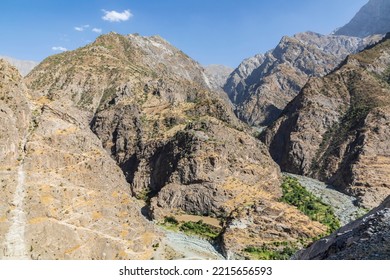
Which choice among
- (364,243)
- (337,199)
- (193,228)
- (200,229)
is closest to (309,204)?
(337,199)

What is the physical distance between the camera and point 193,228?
8875cm

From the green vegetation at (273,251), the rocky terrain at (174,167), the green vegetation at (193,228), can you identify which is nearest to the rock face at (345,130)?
the rocky terrain at (174,167)

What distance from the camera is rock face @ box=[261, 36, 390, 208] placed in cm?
12150

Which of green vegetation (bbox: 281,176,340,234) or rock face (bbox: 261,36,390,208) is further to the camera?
rock face (bbox: 261,36,390,208)

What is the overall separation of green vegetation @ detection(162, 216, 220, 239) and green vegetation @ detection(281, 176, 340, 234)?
22.2 metres

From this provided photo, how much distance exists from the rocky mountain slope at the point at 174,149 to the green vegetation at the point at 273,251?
53.5 inches

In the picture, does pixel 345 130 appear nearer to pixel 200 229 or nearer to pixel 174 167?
pixel 174 167

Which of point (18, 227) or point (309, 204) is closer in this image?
point (18, 227)

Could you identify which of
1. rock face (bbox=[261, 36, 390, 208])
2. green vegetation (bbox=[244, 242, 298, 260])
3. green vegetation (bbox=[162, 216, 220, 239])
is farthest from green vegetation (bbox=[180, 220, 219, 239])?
rock face (bbox=[261, 36, 390, 208])

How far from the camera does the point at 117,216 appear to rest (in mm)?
68250

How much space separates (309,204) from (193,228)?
33273 mm

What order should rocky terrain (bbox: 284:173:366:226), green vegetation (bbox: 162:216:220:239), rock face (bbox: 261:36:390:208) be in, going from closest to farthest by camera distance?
green vegetation (bbox: 162:216:220:239), rocky terrain (bbox: 284:173:366:226), rock face (bbox: 261:36:390:208)

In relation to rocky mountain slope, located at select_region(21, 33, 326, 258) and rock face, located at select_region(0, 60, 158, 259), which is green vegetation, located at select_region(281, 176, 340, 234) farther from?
rock face, located at select_region(0, 60, 158, 259)

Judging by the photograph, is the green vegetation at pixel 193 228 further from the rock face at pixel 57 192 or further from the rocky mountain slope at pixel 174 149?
the rock face at pixel 57 192
